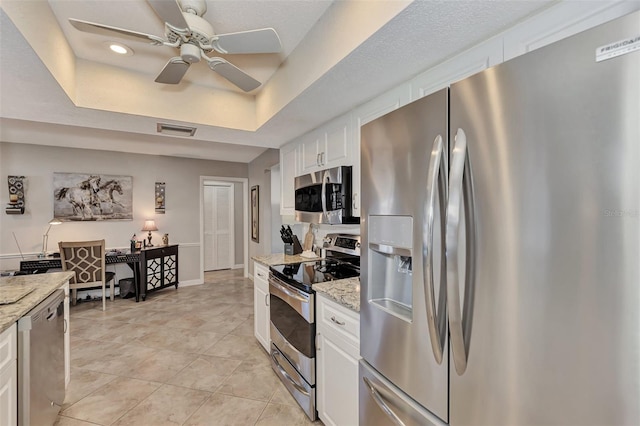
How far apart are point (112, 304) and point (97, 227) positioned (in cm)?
131

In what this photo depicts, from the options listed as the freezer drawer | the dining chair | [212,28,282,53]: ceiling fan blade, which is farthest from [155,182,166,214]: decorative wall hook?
the freezer drawer

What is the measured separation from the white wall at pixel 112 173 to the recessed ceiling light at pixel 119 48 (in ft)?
11.2

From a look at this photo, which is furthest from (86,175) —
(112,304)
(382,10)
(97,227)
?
(382,10)

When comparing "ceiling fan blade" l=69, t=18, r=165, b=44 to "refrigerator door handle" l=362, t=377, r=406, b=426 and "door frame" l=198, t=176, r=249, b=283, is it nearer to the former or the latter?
"refrigerator door handle" l=362, t=377, r=406, b=426

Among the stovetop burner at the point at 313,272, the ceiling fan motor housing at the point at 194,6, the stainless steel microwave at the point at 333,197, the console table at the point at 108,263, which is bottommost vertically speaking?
the console table at the point at 108,263

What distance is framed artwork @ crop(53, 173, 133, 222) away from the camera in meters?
4.54

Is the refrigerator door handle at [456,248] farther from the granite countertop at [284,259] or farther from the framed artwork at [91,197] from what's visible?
the framed artwork at [91,197]

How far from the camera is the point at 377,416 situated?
129cm

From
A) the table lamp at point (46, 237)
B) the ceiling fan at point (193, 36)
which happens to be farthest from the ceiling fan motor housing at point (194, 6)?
the table lamp at point (46, 237)

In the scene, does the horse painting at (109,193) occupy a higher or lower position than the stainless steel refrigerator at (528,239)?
higher

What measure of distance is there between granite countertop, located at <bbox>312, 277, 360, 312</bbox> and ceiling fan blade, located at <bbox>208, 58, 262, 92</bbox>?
1506 millimetres

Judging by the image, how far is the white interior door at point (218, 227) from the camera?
6.80 metres

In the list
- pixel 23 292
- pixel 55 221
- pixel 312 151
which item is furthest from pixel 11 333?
pixel 55 221

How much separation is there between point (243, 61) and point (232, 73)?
395 millimetres
